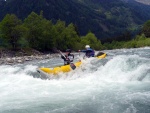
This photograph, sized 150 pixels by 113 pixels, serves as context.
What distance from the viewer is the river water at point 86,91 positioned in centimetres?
1243

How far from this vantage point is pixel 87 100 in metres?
13.5

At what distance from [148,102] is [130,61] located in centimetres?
847

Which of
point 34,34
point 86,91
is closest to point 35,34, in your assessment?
point 34,34

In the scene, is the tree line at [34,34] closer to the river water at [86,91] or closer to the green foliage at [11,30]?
the green foliage at [11,30]

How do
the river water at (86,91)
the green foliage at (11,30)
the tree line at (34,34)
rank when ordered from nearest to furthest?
the river water at (86,91), the green foliage at (11,30), the tree line at (34,34)

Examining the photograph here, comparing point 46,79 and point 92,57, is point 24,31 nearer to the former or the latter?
point 92,57

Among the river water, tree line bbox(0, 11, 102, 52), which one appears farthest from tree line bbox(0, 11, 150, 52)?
the river water

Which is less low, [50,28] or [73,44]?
[50,28]

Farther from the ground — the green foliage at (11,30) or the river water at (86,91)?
the green foliage at (11,30)

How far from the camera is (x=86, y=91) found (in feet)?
50.2

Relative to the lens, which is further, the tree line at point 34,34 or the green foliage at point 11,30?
the tree line at point 34,34

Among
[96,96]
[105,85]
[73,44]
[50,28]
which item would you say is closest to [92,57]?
[105,85]

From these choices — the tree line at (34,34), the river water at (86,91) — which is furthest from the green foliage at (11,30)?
the river water at (86,91)

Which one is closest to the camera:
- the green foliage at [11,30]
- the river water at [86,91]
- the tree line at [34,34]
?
the river water at [86,91]
